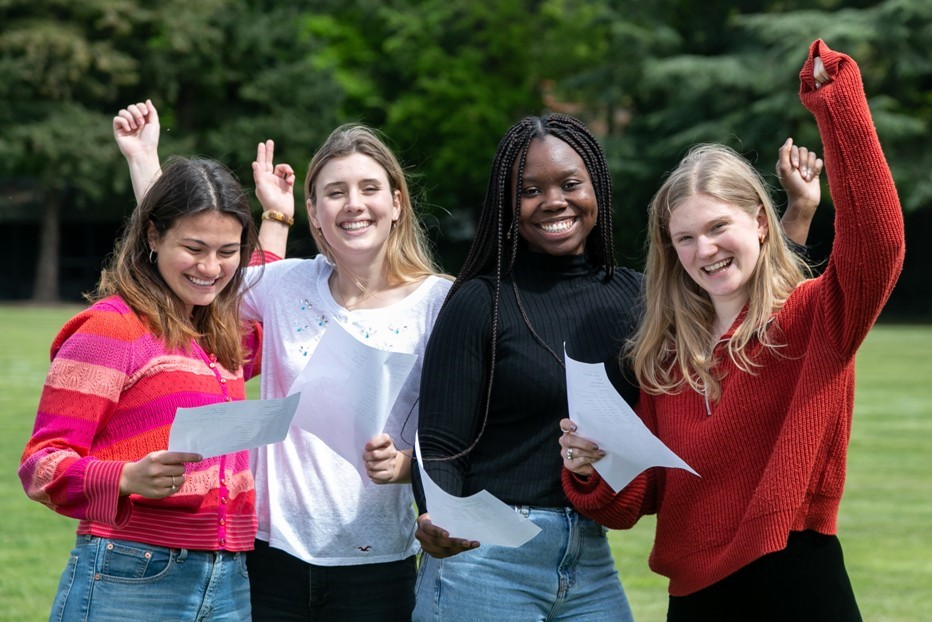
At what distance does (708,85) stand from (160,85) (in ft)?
53.5

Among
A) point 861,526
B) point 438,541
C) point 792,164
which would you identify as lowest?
point 861,526

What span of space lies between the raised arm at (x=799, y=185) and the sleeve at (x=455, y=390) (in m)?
1.05

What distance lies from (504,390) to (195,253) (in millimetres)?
932

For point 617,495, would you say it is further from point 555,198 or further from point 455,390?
point 555,198

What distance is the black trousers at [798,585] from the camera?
2758 mm

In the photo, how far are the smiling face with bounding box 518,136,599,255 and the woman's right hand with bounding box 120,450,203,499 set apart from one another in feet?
3.61

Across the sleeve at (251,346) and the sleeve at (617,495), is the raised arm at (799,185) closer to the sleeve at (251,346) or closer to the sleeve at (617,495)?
the sleeve at (617,495)

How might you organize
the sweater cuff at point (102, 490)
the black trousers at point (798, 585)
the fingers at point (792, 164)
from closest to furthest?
1. the black trousers at point (798, 585)
2. the sweater cuff at point (102, 490)
3. the fingers at point (792, 164)

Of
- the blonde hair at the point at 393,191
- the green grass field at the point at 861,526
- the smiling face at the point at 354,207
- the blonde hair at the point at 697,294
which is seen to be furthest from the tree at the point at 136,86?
the blonde hair at the point at 697,294

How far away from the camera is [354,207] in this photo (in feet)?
11.7

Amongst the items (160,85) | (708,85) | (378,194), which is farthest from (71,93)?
(378,194)

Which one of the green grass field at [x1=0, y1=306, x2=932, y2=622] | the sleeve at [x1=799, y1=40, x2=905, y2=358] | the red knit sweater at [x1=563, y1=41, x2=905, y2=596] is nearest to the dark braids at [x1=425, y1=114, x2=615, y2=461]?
the red knit sweater at [x1=563, y1=41, x2=905, y2=596]

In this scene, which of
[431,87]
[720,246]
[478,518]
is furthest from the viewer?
[431,87]

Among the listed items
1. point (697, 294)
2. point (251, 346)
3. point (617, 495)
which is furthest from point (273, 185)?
point (617, 495)
